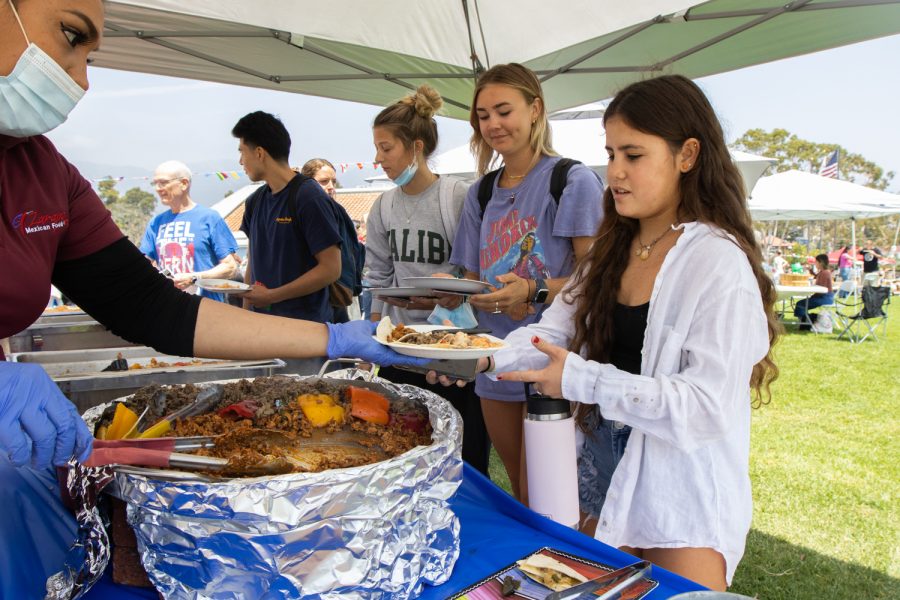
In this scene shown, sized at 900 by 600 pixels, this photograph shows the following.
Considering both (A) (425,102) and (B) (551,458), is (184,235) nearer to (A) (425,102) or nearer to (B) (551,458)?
(A) (425,102)

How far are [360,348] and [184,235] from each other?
135 inches

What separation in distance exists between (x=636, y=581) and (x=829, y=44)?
399 cm

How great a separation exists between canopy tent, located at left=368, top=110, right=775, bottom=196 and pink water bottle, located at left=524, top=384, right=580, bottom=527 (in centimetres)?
633

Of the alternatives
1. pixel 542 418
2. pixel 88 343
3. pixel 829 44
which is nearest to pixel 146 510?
pixel 542 418

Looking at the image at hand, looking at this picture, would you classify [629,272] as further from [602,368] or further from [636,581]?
[636,581]

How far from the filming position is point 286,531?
0.91 m

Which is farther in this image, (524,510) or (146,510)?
(524,510)

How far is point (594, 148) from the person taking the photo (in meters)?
7.85

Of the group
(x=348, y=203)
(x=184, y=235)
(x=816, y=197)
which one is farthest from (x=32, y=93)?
(x=348, y=203)

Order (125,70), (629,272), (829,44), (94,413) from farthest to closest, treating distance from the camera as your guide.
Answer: (125,70) → (829,44) → (629,272) → (94,413)

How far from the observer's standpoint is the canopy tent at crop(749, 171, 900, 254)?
13266mm

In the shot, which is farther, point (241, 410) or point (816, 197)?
point (816, 197)

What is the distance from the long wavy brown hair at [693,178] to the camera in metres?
1.59

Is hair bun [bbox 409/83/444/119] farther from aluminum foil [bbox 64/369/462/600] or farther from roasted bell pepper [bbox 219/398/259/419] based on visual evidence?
aluminum foil [bbox 64/369/462/600]
